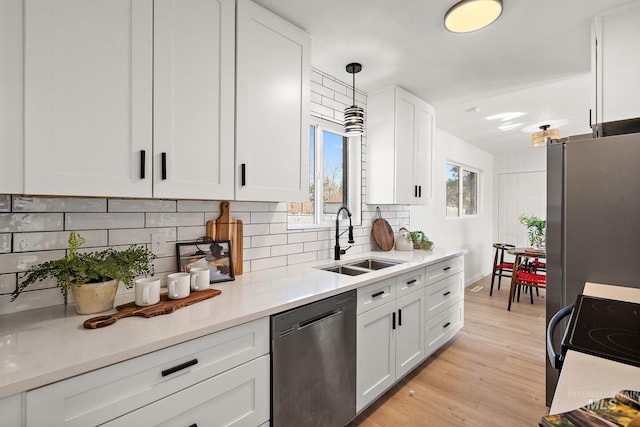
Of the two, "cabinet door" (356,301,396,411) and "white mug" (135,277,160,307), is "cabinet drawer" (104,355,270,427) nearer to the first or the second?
"white mug" (135,277,160,307)

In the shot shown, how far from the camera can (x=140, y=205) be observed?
1536 millimetres

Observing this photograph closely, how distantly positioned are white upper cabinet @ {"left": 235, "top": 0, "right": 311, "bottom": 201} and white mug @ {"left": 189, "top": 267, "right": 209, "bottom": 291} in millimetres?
428

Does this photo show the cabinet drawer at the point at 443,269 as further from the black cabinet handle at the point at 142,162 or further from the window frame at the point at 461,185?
the black cabinet handle at the point at 142,162

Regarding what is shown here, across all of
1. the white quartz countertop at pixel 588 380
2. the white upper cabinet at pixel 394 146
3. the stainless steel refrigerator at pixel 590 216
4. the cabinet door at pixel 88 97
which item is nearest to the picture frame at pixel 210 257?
the cabinet door at pixel 88 97

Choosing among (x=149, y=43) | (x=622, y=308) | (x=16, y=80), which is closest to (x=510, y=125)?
(x=622, y=308)

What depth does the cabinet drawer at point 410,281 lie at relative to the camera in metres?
2.18

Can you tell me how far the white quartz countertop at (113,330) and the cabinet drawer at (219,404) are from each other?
0.65 ft

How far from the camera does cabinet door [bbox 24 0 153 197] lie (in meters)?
1.02

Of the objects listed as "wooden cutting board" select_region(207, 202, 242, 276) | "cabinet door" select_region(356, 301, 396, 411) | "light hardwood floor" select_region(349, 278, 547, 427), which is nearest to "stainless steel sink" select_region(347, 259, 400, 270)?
"cabinet door" select_region(356, 301, 396, 411)

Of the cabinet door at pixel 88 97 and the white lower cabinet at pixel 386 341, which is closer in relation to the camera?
the cabinet door at pixel 88 97

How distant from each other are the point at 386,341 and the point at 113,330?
159 centimetres

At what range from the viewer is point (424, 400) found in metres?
2.14

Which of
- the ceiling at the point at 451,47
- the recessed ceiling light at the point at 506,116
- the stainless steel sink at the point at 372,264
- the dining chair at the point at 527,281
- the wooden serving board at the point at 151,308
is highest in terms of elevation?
the recessed ceiling light at the point at 506,116

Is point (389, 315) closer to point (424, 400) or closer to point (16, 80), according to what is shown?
point (424, 400)
